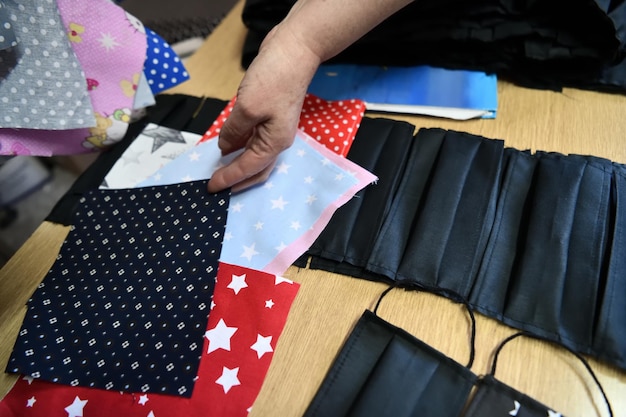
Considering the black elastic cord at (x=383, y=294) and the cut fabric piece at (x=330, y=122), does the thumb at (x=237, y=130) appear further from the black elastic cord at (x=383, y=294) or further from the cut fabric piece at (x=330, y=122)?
the black elastic cord at (x=383, y=294)

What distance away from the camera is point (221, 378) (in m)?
0.50

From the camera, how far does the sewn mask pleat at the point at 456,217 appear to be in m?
0.55

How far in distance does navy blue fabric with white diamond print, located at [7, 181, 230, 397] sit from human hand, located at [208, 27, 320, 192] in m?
0.06

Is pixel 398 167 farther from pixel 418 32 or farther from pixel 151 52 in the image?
pixel 151 52

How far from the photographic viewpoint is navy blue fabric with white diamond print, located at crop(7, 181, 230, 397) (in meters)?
0.52

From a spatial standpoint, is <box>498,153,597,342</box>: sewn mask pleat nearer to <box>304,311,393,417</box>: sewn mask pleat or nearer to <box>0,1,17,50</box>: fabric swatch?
<box>304,311,393,417</box>: sewn mask pleat

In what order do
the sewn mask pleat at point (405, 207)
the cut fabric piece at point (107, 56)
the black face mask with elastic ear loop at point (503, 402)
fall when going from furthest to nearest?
the cut fabric piece at point (107, 56), the sewn mask pleat at point (405, 207), the black face mask with elastic ear loop at point (503, 402)

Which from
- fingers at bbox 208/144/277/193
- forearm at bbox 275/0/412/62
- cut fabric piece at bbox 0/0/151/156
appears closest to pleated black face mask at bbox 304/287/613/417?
fingers at bbox 208/144/277/193

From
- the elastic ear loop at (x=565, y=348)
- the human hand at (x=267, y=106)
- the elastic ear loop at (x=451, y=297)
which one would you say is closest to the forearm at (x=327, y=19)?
the human hand at (x=267, y=106)

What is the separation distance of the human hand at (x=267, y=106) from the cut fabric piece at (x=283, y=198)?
0.13ft

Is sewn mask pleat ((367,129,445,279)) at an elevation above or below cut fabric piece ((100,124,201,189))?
above

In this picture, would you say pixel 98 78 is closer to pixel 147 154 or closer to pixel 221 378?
pixel 147 154

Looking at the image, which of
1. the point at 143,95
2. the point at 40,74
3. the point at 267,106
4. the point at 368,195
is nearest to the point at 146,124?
the point at 143,95

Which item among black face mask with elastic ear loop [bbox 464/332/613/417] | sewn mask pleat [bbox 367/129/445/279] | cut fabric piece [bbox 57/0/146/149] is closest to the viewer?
black face mask with elastic ear loop [bbox 464/332/613/417]
